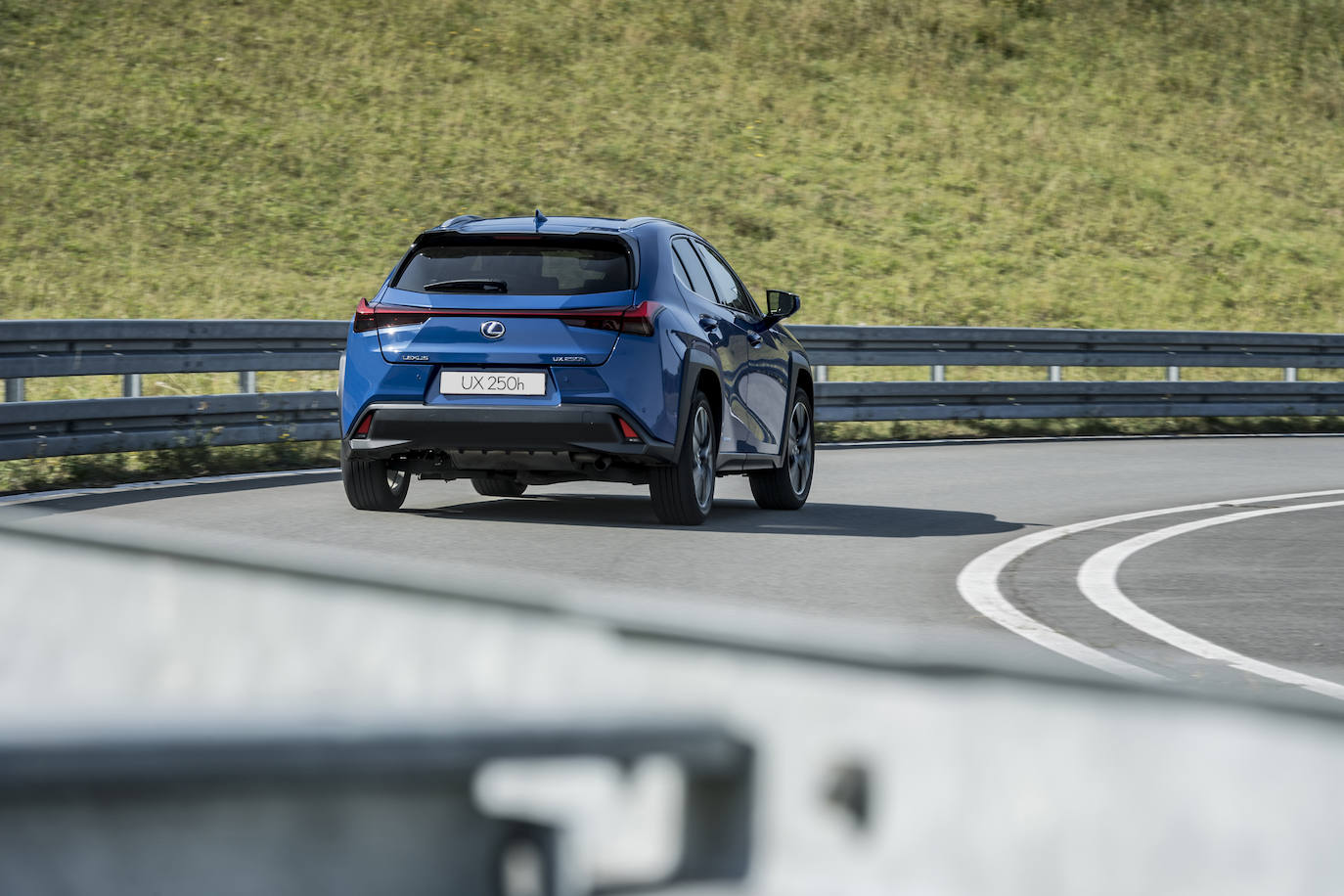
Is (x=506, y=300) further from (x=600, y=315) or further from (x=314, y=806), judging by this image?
(x=314, y=806)

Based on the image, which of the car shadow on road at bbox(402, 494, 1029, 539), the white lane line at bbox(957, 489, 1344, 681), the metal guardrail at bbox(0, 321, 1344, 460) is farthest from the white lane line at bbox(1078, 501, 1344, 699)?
the metal guardrail at bbox(0, 321, 1344, 460)

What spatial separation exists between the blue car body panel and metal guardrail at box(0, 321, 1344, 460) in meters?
3.11

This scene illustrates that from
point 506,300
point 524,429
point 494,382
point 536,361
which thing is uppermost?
point 506,300

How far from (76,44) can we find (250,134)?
20.0 feet

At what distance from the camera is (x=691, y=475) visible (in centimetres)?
1027

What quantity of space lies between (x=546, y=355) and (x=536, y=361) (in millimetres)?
58

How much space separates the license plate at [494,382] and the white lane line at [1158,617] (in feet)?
9.48

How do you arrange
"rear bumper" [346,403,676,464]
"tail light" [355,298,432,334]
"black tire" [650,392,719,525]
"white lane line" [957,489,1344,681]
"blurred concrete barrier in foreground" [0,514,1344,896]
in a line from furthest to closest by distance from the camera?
1. "black tire" [650,392,719,525]
2. "tail light" [355,298,432,334]
3. "rear bumper" [346,403,676,464]
4. "white lane line" [957,489,1344,681]
5. "blurred concrete barrier in foreground" [0,514,1344,896]

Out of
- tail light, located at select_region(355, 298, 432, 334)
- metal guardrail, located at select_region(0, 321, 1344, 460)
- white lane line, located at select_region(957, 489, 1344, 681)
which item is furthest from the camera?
metal guardrail, located at select_region(0, 321, 1344, 460)

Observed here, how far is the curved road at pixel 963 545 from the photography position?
284 inches

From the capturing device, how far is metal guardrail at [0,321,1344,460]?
12.5m

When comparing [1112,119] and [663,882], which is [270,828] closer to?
[663,882]

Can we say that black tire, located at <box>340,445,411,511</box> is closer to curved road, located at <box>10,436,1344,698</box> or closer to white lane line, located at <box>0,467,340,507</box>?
curved road, located at <box>10,436,1344,698</box>

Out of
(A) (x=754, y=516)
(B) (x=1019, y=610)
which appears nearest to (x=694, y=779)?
(B) (x=1019, y=610)
